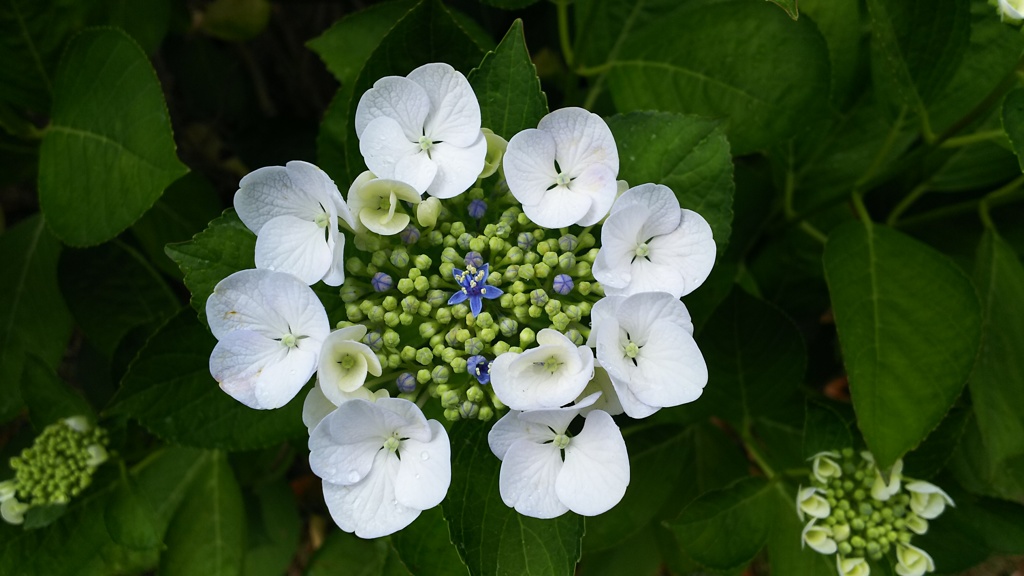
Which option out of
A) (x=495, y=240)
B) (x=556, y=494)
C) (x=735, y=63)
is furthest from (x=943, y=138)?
(x=556, y=494)

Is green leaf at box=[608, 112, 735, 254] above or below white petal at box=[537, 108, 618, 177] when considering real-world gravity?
below

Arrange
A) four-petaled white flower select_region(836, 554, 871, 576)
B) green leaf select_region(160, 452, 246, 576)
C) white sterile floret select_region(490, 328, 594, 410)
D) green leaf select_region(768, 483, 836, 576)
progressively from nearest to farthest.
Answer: white sterile floret select_region(490, 328, 594, 410), four-petaled white flower select_region(836, 554, 871, 576), green leaf select_region(768, 483, 836, 576), green leaf select_region(160, 452, 246, 576)

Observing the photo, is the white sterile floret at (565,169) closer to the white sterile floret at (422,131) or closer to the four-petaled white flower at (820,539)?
the white sterile floret at (422,131)

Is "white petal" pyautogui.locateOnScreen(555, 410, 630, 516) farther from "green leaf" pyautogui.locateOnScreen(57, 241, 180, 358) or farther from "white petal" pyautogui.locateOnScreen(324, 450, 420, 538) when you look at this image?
"green leaf" pyautogui.locateOnScreen(57, 241, 180, 358)

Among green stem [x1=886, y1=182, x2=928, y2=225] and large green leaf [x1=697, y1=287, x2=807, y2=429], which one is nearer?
large green leaf [x1=697, y1=287, x2=807, y2=429]

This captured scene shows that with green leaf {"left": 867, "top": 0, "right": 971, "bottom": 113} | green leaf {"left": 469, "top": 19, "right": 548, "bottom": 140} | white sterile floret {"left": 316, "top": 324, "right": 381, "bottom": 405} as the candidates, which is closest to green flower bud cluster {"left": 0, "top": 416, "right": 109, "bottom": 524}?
white sterile floret {"left": 316, "top": 324, "right": 381, "bottom": 405}

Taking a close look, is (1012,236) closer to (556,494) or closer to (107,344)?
(556,494)

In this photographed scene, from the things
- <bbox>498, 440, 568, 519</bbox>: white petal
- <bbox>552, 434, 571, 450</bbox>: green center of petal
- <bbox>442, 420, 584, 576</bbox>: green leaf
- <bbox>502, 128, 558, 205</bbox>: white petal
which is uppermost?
<bbox>502, 128, 558, 205</bbox>: white petal

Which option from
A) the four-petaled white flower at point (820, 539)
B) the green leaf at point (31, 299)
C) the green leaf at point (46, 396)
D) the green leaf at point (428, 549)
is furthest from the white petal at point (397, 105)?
the green leaf at point (31, 299)

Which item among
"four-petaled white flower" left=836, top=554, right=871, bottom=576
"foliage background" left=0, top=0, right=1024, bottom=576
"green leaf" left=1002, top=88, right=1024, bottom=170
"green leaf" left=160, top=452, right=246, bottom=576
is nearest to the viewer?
"green leaf" left=1002, top=88, right=1024, bottom=170
